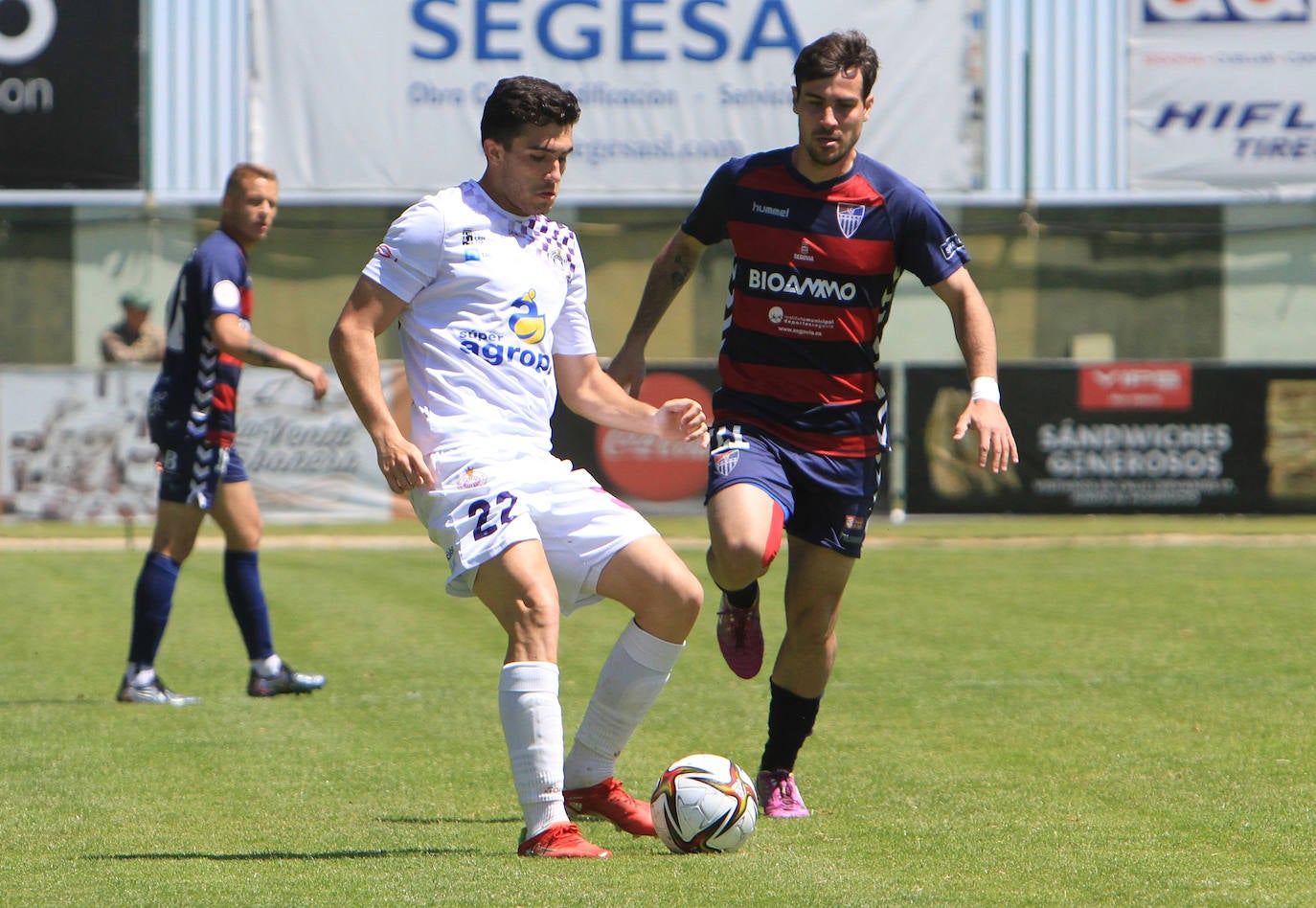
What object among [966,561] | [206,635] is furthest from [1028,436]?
[206,635]

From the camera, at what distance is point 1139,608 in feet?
36.4

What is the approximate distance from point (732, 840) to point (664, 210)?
61.6 feet

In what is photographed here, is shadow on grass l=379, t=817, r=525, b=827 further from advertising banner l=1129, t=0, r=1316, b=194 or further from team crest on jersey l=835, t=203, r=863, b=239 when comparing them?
advertising banner l=1129, t=0, r=1316, b=194

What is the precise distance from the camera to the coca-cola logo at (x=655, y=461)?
1833 cm

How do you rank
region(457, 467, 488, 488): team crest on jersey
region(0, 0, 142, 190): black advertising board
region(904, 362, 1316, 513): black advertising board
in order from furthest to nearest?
region(0, 0, 142, 190): black advertising board
region(904, 362, 1316, 513): black advertising board
region(457, 467, 488, 488): team crest on jersey

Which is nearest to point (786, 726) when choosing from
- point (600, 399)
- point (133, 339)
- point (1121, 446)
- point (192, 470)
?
point (600, 399)

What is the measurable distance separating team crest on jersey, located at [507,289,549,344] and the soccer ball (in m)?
1.27

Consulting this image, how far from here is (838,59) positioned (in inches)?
211

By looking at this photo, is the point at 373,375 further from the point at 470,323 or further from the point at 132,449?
the point at 132,449

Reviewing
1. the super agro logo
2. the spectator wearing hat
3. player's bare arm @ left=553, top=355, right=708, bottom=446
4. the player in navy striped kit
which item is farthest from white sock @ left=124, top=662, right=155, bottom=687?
the spectator wearing hat

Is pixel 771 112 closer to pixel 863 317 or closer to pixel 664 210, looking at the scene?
pixel 664 210

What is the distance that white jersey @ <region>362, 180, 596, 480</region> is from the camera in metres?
4.91

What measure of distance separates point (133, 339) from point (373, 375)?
14487 mm

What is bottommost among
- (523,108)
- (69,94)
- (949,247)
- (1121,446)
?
(1121,446)
